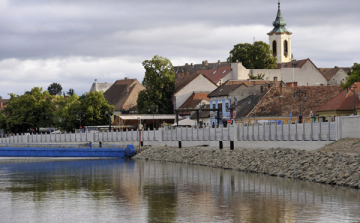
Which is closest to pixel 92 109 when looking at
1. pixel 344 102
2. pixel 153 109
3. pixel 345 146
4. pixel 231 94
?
pixel 153 109

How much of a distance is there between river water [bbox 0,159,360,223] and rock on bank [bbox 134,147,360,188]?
48.7 inches

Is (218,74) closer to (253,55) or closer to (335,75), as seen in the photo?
(253,55)

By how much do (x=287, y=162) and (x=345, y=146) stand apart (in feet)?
15.0

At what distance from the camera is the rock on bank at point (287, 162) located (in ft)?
135

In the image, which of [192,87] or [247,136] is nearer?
[247,136]

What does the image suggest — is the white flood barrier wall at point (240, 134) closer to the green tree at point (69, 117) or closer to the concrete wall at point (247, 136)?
the concrete wall at point (247, 136)

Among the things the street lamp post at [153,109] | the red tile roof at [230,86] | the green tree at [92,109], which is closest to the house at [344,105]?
the red tile roof at [230,86]

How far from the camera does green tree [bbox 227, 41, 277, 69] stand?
132625 mm

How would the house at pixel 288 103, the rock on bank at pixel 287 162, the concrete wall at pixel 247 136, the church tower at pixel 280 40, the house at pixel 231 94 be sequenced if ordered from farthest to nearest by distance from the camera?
1. the church tower at pixel 280 40
2. the house at pixel 231 94
3. the house at pixel 288 103
4. the concrete wall at pixel 247 136
5. the rock on bank at pixel 287 162

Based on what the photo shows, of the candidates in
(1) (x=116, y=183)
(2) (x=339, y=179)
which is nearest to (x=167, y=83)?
(1) (x=116, y=183)

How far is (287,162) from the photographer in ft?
164

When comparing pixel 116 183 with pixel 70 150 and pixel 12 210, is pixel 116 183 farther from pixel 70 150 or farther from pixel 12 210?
pixel 70 150

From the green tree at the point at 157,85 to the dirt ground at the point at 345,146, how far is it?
64.7 m

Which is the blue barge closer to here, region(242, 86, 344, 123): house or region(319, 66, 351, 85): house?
region(242, 86, 344, 123): house
